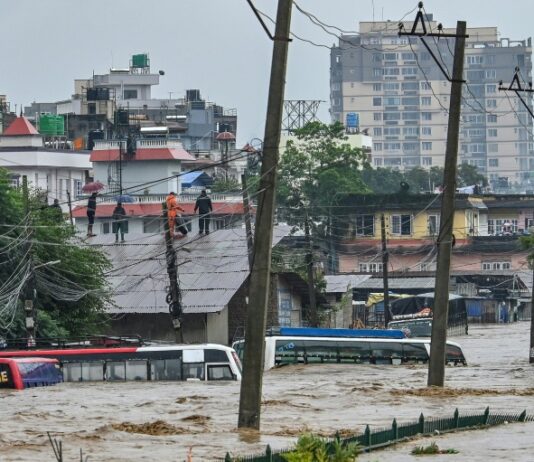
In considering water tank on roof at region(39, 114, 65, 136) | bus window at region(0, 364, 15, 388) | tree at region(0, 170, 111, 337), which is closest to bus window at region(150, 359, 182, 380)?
bus window at region(0, 364, 15, 388)

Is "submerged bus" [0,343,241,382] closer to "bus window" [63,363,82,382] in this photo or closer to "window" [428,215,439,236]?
"bus window" [63,363,82,382]

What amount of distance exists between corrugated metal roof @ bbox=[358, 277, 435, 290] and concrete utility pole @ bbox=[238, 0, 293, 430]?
74.4 metres

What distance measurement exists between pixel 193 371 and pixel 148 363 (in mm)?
1252

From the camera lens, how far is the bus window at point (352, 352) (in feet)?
178

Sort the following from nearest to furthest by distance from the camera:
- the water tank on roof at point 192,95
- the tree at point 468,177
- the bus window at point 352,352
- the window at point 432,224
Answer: the bus window at point 352,352
the window at point 432,224
the water tank on roof at point 192,95
the tree at point 468,177

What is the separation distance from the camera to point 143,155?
109m

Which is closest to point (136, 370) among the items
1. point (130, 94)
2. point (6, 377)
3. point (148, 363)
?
point (148, 363)

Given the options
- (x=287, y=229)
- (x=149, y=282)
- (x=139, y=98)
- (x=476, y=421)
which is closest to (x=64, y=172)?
(x=139, y=98)

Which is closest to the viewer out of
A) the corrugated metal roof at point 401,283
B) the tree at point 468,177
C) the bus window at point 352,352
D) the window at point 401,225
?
the bus window at point 352,352

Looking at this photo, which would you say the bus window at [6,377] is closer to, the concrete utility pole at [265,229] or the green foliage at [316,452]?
the concrete utility pole at [265,229]

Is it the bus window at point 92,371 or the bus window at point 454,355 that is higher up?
the bus window at point 92,371

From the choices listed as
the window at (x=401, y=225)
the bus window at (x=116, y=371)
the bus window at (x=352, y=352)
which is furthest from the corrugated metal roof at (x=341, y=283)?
the bus window at (x=116, y=371)

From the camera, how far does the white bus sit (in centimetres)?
5366

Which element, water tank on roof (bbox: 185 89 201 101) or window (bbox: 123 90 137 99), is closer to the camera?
window (bbox: 123 90 137 99)
